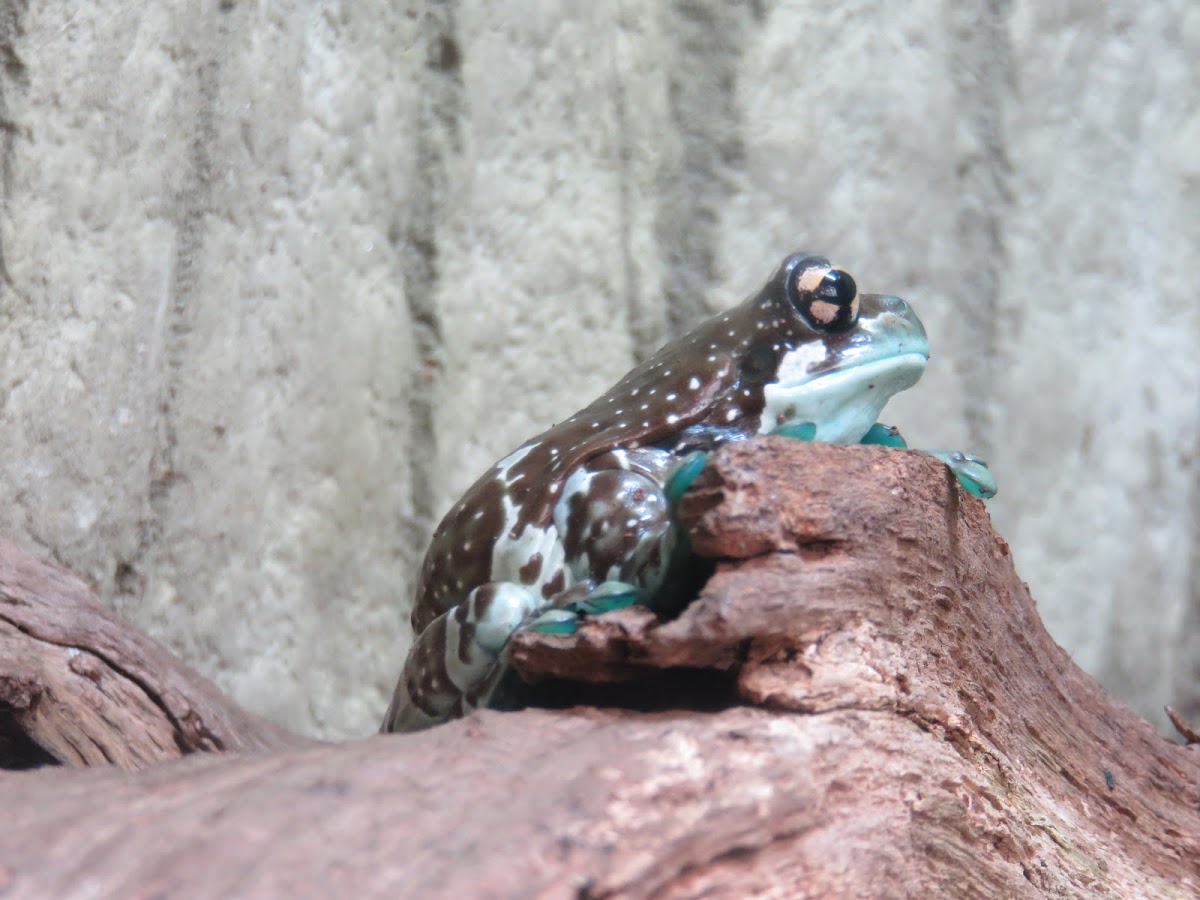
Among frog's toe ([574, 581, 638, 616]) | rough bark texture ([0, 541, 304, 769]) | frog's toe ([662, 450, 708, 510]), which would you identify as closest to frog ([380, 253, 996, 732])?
frog's toe ([574, 581, 638, 616])

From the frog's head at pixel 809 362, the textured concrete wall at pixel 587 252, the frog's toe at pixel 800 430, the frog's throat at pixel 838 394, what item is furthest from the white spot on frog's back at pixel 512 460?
the textured concrete wall at pixel 587 252

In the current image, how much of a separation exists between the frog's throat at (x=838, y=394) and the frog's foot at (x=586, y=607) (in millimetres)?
506

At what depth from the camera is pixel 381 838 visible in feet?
3.32

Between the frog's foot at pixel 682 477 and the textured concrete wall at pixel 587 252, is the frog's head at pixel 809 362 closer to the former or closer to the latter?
the frog's foot at pixel 682 477

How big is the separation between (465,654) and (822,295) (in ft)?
2.98

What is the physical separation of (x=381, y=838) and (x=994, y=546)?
1151mm

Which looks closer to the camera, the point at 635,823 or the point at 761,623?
the point at 635,823

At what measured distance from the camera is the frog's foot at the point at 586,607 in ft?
4.81

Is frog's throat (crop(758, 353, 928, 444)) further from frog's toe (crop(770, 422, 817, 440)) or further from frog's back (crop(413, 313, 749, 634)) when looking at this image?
frog's toe (crop(770, 422, 817, 440))

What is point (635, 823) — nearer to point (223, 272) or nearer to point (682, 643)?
point (682, 643)

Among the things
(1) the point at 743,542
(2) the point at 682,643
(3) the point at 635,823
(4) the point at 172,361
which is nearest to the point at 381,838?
(3) the point at 635,823

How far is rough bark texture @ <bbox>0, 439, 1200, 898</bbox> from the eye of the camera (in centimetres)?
100

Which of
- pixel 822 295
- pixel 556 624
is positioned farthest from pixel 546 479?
pixel 822 295

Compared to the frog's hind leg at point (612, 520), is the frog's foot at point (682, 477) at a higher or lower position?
higher
